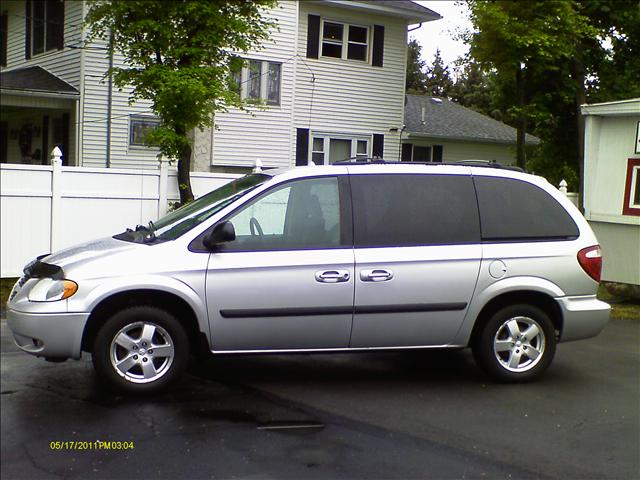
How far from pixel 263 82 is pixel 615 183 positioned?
13.8m

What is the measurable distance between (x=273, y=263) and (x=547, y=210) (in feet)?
8.29

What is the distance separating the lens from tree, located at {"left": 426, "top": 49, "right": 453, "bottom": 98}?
207 ft

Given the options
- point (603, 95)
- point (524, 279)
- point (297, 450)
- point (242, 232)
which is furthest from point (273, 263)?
point (603, 95)

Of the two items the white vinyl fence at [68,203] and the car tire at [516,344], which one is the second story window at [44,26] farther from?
the car tire at [516,344]

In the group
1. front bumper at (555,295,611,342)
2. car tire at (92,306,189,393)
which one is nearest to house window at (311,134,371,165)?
front bumper at (555,295,611,342)

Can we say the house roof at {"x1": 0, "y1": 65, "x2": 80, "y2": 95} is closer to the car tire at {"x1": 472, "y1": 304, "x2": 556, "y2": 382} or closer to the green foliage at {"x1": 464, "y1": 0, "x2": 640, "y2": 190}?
the green foliage at {"x1": 464, "y1": 0, "x2": 640, "y2": 190}

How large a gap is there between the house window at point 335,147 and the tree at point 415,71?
3895 cm

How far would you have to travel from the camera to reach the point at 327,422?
18.7ft

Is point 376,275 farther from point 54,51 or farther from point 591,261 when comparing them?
point 54,51

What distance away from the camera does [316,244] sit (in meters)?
6.48

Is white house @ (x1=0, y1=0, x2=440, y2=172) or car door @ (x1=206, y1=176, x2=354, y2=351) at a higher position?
white house @ (x1=0, y1=0, x2=440, y2=172)

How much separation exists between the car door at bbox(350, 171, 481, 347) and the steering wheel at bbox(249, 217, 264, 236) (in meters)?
0.78

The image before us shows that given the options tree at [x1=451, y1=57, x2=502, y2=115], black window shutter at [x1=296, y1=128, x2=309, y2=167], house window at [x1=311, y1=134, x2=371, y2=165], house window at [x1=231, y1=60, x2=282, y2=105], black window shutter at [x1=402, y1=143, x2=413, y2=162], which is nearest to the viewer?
house window at [x1=231, y1=60, x2=282, y2=105]

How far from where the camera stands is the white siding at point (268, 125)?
22906mm
